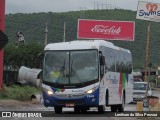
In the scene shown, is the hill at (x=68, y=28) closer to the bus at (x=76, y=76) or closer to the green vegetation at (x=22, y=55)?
the green vegetation at (x=22, y=55)

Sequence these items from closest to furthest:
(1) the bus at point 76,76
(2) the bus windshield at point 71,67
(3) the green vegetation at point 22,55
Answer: (1) the bus at point 76,76 < (2) the bus windshield at point 71,67 < (3) the green vegetation at point 22,55

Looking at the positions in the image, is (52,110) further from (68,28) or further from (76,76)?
(68,28)

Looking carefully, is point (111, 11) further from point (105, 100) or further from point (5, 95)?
point (105, 100)

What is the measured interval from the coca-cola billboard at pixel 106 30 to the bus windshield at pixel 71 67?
47.5 meters

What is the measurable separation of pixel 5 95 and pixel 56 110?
1334 cm

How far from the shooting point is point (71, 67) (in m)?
23.9

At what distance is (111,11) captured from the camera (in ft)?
438

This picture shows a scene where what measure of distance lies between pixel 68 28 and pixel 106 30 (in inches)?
1524

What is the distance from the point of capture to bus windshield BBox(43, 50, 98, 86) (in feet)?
77.8

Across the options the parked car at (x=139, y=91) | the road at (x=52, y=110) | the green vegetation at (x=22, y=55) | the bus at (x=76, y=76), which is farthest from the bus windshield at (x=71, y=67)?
the green vegetation at (x=22, y=55)

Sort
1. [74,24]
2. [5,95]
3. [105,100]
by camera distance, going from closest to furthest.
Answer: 1. [105,100]
2. [5,95]
3. [74,24]

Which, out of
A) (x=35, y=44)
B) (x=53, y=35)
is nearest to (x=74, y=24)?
(x=53, y=35)

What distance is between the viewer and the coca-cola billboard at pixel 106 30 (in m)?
72.0

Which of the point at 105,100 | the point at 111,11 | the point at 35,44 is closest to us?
the point at 105,100
